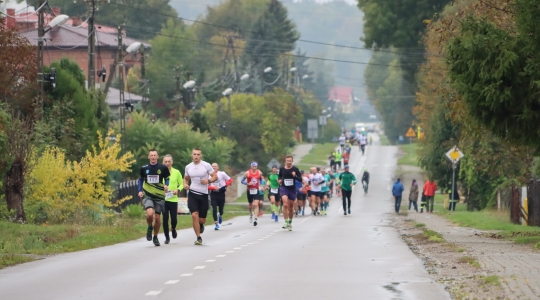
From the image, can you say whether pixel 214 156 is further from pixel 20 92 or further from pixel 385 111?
pixel 385 111

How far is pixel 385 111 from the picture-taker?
513 feet

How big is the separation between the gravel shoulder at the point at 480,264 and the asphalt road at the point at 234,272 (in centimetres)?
34

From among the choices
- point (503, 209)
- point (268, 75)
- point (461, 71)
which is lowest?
point (503, 209)

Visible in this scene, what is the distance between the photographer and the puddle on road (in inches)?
479

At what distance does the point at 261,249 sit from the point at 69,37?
78.8m

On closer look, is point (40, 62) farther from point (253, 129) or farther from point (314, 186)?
point (253, 129)

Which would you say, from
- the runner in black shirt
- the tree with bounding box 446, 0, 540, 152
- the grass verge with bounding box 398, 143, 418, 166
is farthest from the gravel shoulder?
the grass verge with bounding box 398, 143, 418, 166

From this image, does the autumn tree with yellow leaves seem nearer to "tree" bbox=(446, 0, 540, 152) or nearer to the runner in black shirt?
the runner in black shirt

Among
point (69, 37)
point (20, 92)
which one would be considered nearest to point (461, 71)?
point (20, 92)

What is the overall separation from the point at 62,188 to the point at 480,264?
671 inches

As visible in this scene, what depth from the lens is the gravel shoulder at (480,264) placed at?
40.8ft

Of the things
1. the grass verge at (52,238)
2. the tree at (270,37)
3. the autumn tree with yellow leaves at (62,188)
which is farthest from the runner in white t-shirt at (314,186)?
the tree at (270,37)

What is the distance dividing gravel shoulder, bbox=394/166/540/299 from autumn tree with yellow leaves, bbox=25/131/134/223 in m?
9.82

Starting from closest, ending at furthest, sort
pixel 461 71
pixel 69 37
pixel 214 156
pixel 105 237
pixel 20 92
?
pixel 461 71, pixel 105 237, pixel 20 92, pixel 214 156, pixel 69 37
